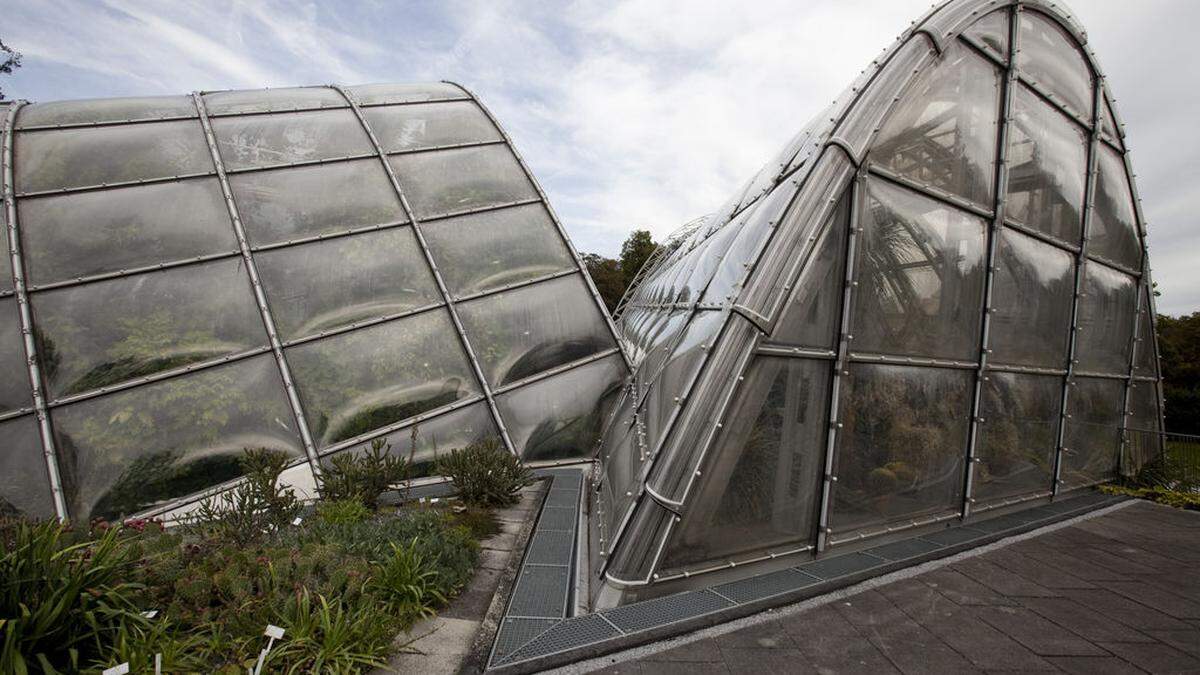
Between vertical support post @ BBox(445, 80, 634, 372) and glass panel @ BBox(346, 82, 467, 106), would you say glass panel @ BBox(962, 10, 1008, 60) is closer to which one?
vertical support post @ BBox(445, 80, 634, 372)

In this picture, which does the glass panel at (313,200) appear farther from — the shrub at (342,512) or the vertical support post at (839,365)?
the vertical support post at (839,365)

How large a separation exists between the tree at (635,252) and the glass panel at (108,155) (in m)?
38.0

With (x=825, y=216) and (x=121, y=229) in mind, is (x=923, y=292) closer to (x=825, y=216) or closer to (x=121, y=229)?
(x=825, y=216)

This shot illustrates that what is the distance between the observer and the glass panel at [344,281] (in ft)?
29.5

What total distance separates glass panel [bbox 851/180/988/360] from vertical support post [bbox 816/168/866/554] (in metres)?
0.15

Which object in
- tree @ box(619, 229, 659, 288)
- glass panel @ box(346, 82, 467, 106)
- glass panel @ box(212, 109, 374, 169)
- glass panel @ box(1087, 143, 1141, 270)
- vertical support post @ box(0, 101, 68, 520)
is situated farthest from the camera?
tree @ box(619, 229, 659, 288)

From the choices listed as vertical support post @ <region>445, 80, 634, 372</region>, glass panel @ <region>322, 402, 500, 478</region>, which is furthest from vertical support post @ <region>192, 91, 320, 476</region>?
vertical support post @ <region>445, 80, 634, 372</region>

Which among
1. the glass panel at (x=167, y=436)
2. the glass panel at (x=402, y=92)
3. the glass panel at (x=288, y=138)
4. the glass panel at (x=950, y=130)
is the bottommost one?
the glass panel at (x=167, y=436)

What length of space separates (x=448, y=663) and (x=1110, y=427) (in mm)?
11251

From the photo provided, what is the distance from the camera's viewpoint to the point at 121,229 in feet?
28.2

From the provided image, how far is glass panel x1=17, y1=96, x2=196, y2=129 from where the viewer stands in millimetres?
9602

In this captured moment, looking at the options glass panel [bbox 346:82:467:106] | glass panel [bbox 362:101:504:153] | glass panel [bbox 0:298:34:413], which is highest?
glass panel [bbox 346:82:467:106]

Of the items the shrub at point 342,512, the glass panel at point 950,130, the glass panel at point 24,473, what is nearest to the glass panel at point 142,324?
the glass panel at point 24,473

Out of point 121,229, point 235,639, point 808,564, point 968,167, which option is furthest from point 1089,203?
point 121,229
